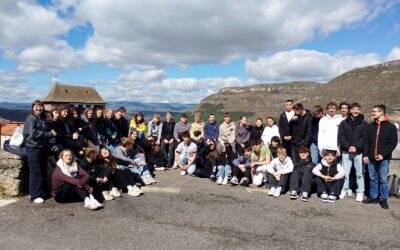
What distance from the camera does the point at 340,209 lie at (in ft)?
Result: 23.6

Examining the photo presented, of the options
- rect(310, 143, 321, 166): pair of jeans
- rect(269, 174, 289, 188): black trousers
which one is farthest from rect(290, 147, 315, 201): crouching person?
rect(310, 143, 321, 166): pair of jeans

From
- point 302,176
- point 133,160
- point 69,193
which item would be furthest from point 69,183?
point 302,176

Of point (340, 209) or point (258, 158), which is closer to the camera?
point (340, 209)

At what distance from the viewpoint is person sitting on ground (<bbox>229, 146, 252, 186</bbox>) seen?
9078 mm

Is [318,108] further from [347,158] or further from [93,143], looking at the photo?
[93,143]

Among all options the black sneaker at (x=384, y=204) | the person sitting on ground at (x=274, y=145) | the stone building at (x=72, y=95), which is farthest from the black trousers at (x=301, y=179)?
the stone building at (x=72, y=95)

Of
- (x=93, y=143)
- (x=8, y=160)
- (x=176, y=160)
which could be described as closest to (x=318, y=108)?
(x=176, y=160)

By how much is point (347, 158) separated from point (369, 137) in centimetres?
79

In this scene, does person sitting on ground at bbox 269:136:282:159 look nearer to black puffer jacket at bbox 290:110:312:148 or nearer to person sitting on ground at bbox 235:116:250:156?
black puffer jacket at bbox 290:110:312:148

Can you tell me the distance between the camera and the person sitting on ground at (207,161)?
32.6 feet

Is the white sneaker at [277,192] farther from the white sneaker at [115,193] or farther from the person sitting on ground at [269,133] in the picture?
the white sneaker at [115,193]

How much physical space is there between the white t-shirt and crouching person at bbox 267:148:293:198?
8.70 feet

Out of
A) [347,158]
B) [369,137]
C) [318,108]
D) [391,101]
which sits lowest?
[347,158]

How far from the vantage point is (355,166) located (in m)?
8.05
